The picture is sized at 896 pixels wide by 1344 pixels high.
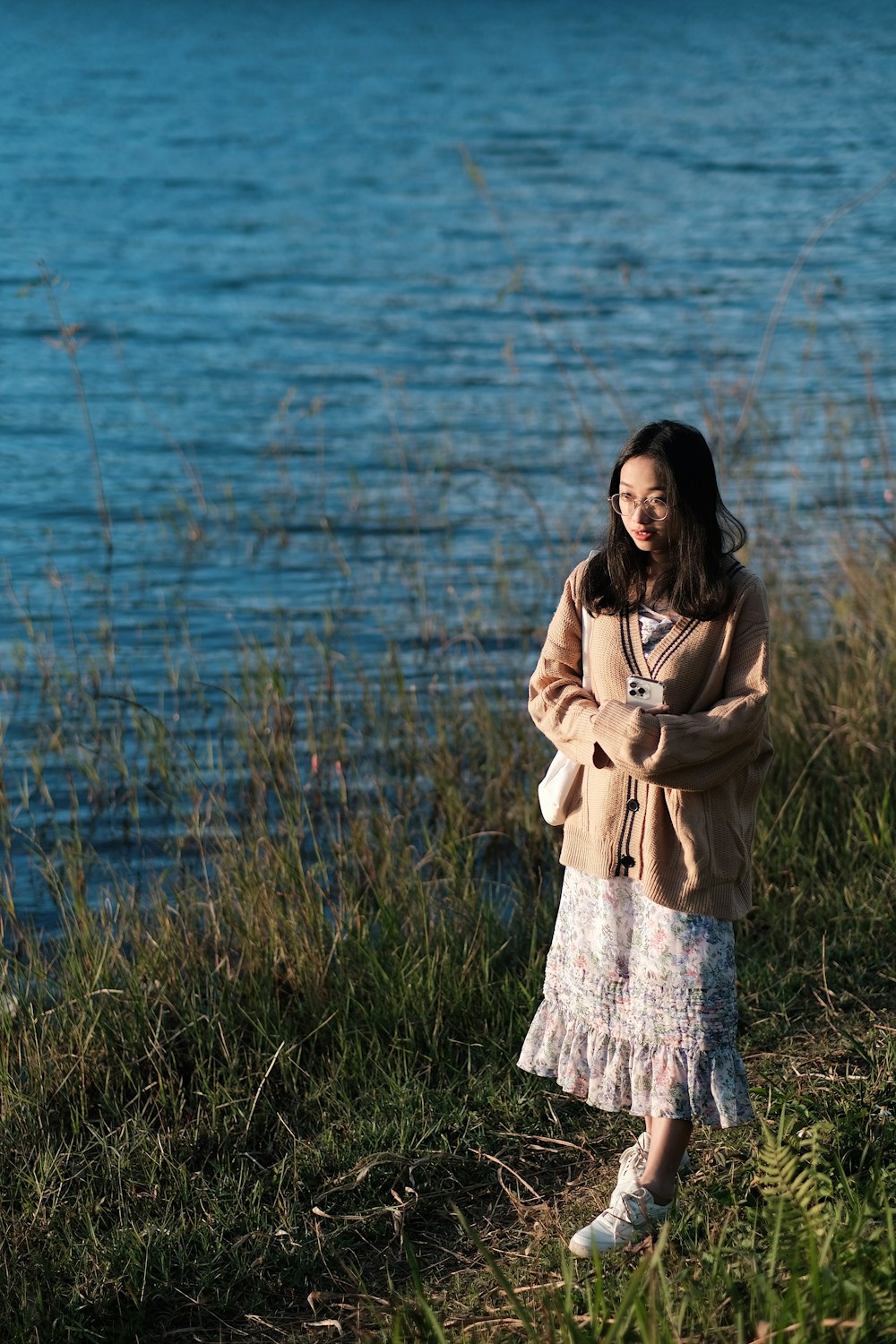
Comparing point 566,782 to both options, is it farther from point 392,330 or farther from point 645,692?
point 392,330

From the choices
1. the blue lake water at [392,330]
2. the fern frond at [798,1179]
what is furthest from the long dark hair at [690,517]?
the blue lake water at [392,330]

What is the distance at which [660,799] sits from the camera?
3.16m

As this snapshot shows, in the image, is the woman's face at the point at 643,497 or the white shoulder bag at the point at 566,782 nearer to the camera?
the woman's face at the point at 643,497

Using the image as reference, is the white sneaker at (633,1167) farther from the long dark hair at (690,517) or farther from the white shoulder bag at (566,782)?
the long dark hair at (690,517)

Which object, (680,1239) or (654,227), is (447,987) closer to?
(680,1239)

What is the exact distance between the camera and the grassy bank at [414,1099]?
2959 millimetres

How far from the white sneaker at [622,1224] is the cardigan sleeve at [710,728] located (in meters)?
0.90

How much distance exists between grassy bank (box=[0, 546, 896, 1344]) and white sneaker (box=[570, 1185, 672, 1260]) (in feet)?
0.14

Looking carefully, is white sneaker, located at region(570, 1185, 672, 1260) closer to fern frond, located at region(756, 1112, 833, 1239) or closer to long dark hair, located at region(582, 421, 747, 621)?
fern frond, located at region(756, 1112, 833, 1239)

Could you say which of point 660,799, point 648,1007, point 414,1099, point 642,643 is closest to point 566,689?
point 642,643

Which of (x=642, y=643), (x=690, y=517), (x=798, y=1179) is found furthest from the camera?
(x=642, y=643)

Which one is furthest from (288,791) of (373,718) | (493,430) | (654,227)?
(654,227)

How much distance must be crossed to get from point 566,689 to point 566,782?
0.68 feet

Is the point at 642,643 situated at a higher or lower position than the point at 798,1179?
higher
